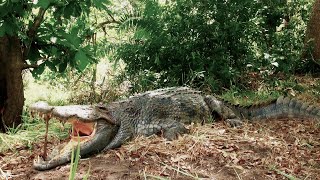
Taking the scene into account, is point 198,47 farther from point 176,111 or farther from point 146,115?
point 146,115

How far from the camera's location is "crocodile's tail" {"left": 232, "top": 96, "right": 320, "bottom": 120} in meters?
5.07

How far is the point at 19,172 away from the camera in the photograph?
377cm

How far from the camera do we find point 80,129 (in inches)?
173

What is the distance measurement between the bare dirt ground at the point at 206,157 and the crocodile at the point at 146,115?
127 millimetres

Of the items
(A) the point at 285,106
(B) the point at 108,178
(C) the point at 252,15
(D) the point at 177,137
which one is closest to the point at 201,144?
(D) the point at 177,137

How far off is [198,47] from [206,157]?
10.9ft

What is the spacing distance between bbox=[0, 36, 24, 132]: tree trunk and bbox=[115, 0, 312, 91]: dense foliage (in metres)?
1.96

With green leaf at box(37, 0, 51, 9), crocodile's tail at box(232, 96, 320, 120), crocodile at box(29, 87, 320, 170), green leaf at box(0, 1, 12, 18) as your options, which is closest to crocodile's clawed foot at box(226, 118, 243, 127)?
crocodile at box(29, 87, 320, 170)

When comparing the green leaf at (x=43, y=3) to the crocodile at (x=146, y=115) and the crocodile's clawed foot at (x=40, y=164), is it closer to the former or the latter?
the crocodile at (x=146, y=115)

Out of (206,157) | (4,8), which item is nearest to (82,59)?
(4,8)

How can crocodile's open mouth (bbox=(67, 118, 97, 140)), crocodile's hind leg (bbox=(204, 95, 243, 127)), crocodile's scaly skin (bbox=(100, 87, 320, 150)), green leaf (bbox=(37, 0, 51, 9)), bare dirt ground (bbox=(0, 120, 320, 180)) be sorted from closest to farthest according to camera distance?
1. bare dirt ground (bbox=(0, 120, 320, 180))
2. green leaf (bbox=(37, 0, 51, 9))
3. crocodile's open mouth (bbox=(67, 118, 97, 140))
4. crocodile's scaly skin (bbox=(100, 87, 320, 150))
5. crocodile's hind leg (bbox=(204, 95, 243, 127))

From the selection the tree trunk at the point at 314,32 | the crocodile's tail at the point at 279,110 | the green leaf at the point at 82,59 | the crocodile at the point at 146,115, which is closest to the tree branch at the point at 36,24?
the green leaf at the point at 82,59

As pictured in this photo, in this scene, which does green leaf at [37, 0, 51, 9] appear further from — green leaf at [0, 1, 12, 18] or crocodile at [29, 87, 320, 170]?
crocodile at [29, 87, 320, 170]

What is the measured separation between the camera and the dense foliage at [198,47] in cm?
673
